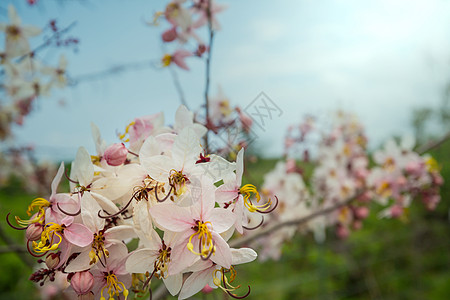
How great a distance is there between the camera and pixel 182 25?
2.75 feet

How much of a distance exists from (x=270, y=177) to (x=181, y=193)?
1.00 meters

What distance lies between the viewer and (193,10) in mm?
870

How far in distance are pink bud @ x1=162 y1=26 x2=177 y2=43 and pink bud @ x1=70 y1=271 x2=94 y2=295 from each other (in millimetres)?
613

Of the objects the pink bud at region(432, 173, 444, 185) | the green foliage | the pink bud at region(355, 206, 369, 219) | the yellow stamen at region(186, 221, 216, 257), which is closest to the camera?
the yellow stamen at region(186, 221, 216, 257)

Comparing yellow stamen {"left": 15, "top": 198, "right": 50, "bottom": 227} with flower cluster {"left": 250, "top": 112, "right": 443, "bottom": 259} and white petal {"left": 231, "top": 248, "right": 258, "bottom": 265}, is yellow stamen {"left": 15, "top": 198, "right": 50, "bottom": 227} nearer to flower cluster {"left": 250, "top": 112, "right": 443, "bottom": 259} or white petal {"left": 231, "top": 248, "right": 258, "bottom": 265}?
white petal {"left": 231, "top": 248, "right": 258, "bottom": 265}

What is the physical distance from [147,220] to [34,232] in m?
0.13

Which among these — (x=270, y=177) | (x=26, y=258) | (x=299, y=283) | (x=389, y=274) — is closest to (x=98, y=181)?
(x=26, y=258)

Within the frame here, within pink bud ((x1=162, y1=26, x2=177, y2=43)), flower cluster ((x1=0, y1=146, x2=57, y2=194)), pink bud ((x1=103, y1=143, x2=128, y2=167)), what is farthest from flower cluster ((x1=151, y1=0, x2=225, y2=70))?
flower cluster ((x1=0, y1=146, x2=57, y2=194))

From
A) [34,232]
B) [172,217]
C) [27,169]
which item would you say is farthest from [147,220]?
[27,169]

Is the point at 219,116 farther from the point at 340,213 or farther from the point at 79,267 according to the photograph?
the point at 340,213

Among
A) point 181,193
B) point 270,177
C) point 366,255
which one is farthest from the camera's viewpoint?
point 366,255

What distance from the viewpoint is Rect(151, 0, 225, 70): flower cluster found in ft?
2.71

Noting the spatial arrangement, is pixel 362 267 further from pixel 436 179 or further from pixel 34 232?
pixel 34 232

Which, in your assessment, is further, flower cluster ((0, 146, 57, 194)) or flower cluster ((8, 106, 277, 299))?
flower cluster ((0, 146, 57, 194))
